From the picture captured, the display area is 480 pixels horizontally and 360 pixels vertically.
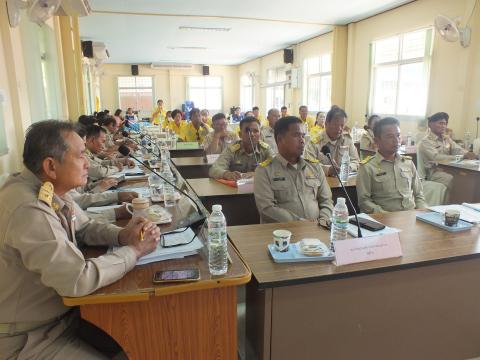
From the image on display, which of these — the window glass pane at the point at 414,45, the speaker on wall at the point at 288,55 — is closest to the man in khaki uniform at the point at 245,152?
the window glass pane at the point at 414,45

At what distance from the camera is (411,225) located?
1.73 metres

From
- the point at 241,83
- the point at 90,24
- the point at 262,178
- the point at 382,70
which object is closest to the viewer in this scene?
the point at 262,178

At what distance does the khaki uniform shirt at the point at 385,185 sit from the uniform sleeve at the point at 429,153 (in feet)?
6.23

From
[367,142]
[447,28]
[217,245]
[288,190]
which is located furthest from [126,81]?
[217,245]

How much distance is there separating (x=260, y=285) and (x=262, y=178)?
3.33 feet

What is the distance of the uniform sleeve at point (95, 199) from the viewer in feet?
6.42

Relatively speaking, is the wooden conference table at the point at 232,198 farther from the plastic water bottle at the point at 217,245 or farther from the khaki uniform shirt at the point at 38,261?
the khaki uniform shirt at the point at 38,261

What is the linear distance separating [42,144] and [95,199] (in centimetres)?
94

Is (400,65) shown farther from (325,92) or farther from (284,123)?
(284,123)

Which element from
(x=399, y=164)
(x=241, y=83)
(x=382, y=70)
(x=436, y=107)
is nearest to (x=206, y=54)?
(x=241, y=83)

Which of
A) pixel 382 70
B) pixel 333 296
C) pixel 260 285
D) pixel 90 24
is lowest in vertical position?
pixel 333 296

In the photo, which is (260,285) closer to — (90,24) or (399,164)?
(399,164)

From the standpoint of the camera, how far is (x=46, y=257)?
100cm

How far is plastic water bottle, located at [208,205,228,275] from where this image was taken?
1.19 metres
